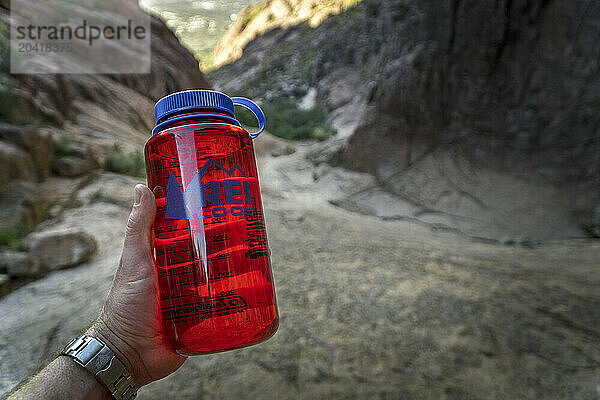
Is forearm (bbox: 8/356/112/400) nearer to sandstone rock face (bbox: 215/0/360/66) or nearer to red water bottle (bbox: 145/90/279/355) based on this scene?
red water bottle (bbox: 145/90/279/355)

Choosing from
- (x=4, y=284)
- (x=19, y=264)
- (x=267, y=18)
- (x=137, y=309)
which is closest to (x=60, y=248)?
(x=19, y=264)

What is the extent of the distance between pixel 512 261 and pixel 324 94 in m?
13.9

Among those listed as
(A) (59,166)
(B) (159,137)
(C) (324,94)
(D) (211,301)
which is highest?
(C) (324,94)

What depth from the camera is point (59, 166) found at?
15.2 ft

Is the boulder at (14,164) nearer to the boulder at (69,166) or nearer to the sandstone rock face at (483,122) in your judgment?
the boulder at (69,166)

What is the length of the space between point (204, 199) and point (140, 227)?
0.94ft

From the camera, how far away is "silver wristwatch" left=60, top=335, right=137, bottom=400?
1220 millimetres

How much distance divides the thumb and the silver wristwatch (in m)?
0.28

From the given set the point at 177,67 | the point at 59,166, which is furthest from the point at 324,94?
the point at 59,166

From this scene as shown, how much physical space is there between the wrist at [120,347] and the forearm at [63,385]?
109mm

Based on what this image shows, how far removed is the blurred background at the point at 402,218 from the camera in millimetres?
1743

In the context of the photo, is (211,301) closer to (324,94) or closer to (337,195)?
(337,195)

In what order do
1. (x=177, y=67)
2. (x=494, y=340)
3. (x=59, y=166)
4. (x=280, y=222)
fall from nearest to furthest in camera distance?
(x=494, y=340), (x=280, y=222), (x=59, y=166), (x=177, y=67)

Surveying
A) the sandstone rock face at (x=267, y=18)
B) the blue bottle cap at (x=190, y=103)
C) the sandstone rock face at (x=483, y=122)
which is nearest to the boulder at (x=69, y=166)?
the sandstone rock face at (x=483, y=122)
